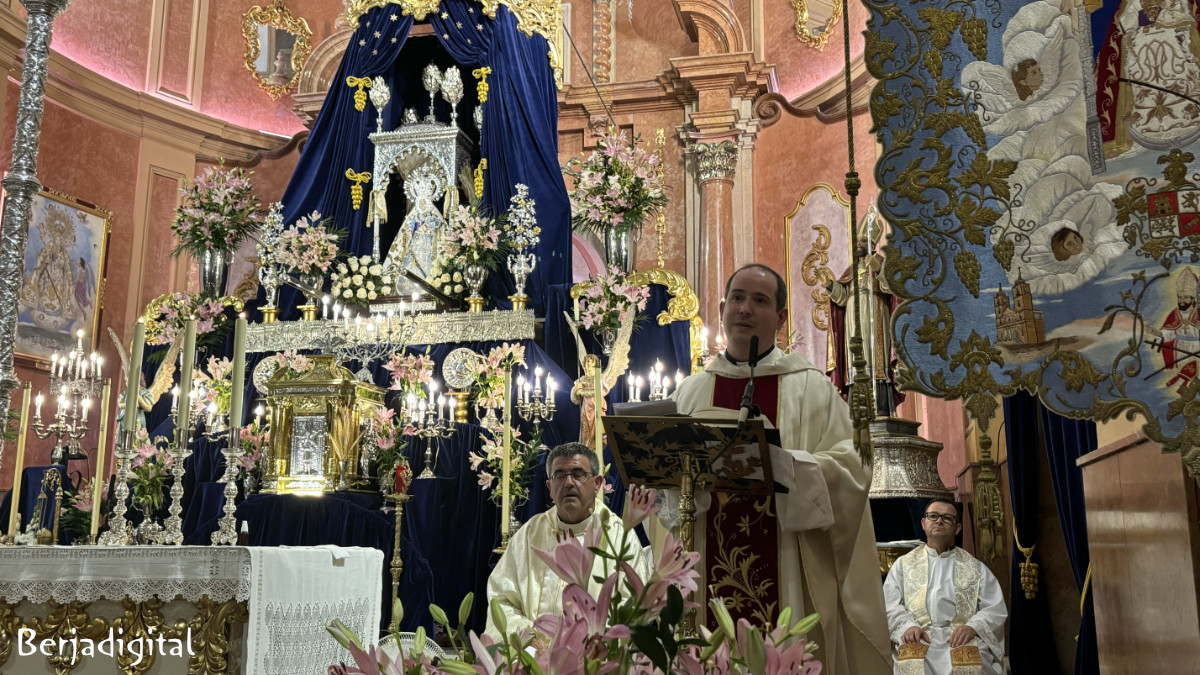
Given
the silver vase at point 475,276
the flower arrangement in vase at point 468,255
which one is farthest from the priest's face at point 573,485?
the silver vase at point 475,276

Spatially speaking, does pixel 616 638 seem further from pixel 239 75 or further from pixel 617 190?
pixel 239 75

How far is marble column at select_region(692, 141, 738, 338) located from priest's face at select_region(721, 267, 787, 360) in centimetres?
768

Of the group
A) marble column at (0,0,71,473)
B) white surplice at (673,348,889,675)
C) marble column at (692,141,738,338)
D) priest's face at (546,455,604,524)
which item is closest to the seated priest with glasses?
priest's face at (546,455,604,524)

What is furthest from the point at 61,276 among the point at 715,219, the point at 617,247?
the point at 715,219

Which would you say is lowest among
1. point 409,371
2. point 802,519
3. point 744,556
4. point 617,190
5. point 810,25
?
point 744,556

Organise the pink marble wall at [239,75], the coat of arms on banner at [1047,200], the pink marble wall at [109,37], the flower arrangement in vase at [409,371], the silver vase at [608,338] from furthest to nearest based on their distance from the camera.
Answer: the pink marble wall at [239,75] < the pink marble wall at [109,37] < the silver vase at [608,338] < the flower arrangement in vase at [409,371] < the coat of arms on banner at [1047,200]

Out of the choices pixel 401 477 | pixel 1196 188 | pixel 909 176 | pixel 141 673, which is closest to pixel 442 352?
pixel 401 477

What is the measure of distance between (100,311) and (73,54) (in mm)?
2876

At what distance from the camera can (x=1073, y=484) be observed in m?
4.97

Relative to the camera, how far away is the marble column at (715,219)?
11.0 metres

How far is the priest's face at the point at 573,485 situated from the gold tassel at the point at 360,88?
6.90 metres

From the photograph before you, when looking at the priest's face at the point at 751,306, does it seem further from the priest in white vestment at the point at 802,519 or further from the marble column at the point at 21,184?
the marble column at the point at 21,184

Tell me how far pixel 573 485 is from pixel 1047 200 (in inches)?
79.6

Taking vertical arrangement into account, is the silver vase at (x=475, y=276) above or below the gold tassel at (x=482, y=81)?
below
